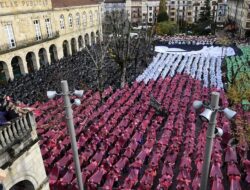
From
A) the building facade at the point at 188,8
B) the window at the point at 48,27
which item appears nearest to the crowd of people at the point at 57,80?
the window at the point at 48,27

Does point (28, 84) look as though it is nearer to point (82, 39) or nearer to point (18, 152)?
point (18, 152)

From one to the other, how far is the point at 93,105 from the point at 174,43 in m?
33.6

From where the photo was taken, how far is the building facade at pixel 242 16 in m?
57.2

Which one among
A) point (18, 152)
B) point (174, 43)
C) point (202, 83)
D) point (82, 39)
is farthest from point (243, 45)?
point (18, 152)

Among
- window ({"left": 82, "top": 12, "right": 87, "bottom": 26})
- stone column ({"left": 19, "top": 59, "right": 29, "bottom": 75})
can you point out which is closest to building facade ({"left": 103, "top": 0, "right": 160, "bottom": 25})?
window ({"left": 82, "top": 12, "right": 87, "bottom": 26})

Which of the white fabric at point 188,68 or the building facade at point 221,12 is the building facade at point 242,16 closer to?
the building facade at point 221,12

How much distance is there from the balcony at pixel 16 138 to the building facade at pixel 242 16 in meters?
52.9

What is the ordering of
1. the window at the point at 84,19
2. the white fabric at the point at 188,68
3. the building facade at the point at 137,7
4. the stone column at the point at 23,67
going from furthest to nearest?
the building facade at the point at 137,7 < the window at the point at 84,19 < the stone column at the point at 23,67 < the white fabric at the point at 188,68

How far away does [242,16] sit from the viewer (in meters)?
59.9

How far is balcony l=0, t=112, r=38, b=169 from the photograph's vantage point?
841 centimetres

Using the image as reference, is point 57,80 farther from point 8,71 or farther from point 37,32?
point 37,32

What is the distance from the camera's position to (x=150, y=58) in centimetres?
4172

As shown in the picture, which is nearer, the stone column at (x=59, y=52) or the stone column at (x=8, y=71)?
the stone column at (x=8, y=71)

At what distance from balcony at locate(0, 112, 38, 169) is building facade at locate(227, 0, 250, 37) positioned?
52.9 metres
